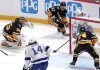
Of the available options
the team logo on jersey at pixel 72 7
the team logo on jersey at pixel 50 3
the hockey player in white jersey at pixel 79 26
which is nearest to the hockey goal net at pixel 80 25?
the hockey player in white jersey at pixel 79 26

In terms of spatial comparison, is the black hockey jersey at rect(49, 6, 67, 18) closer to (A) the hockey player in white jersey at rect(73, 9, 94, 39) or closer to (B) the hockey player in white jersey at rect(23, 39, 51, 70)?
(A) the hockey player in white jersey at rect(73, 9, 94, 39)

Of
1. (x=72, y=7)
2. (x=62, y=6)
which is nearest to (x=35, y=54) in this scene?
(x=62, y=6)

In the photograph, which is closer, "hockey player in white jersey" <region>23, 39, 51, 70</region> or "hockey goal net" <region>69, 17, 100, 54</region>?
"hockey player in white jersey" <region>23, 39, 51, 70</region>

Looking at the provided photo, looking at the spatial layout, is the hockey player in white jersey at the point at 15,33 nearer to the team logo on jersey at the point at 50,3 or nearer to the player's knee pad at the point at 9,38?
the player's knee pad at the point at 9,38

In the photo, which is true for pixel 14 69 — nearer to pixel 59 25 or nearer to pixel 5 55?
pixel 5 55

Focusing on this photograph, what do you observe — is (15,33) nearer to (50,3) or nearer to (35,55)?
(50,3)

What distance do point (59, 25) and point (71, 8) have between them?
2.50 ft

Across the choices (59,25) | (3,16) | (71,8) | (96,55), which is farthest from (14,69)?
(3,16)

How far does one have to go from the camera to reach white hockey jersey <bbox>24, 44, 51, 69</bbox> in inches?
229

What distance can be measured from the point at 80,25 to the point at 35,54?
191cm

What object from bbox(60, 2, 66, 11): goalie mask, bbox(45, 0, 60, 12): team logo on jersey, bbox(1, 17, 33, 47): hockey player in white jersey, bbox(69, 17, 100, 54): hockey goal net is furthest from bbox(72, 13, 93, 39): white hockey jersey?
bbox(45, 0, 60, 12): team logo on jersey

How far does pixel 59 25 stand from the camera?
31.2 ft

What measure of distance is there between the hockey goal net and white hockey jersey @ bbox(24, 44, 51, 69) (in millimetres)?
1562

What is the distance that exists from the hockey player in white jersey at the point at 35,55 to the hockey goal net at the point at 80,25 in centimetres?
155
